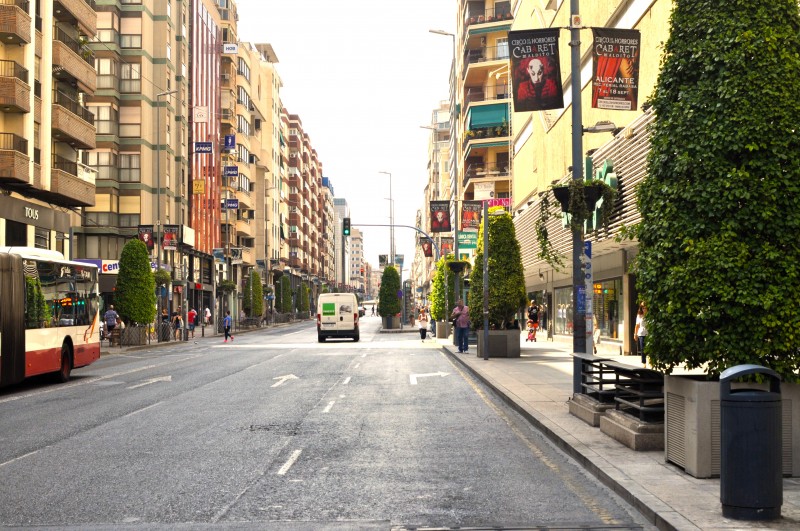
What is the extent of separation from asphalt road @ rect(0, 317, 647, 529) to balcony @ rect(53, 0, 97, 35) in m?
27.9

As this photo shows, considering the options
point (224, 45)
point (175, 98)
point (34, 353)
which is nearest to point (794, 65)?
point (34, 353)

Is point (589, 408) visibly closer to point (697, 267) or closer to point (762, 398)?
point (697, 267)

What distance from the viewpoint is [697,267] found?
8.16 m

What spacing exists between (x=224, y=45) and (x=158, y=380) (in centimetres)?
6207

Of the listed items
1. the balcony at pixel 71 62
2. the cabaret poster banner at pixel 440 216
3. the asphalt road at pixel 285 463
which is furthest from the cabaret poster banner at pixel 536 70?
the balcony at pixel 71 62

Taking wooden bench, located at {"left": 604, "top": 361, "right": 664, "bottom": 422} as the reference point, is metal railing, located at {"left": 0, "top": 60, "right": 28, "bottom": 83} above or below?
above

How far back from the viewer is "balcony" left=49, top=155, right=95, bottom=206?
38.4m

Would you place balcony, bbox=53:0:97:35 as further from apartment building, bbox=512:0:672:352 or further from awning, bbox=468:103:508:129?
awning, bbox=468:103:508:129

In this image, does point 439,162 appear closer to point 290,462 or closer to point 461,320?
point 461,320

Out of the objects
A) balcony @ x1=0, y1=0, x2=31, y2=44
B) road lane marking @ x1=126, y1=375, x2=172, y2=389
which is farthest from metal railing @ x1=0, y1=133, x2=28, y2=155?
road lane marking @ x1=126, y1=375, x2=172, y2=389

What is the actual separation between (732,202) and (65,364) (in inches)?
696

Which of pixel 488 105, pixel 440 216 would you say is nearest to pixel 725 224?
pixel 440 216

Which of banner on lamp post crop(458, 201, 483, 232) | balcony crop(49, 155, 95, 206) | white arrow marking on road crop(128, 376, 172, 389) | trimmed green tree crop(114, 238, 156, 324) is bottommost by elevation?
white arrow marking on road crop(128, 376, 172, 389)

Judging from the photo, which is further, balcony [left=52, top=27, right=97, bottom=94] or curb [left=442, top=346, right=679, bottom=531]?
balcony [left=52, top=27, right=97, bottom=94]
